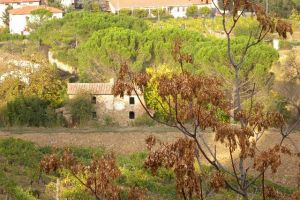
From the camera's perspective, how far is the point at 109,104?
26125mm

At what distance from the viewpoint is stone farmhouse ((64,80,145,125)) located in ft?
84.7

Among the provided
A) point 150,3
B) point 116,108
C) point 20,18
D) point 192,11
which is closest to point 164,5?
point 150,3

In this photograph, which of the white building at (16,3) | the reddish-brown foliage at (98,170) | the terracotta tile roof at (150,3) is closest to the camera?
the reddish-brown foliage at (98,170)

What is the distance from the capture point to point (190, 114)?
4.95m

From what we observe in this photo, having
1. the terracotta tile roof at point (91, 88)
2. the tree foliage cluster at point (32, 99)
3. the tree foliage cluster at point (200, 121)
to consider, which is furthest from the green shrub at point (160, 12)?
the tree foliage cluster at point (200, 121)

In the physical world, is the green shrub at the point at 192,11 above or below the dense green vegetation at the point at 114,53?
above

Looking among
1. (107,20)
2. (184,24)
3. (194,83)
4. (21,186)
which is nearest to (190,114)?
(194,83)

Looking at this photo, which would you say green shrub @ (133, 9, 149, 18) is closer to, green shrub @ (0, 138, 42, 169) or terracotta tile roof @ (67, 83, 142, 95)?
terracotta tile roof @ (67, 83, 142, 95)

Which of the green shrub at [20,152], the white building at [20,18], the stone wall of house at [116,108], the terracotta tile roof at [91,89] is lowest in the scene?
the stone wall of house at [116,108]

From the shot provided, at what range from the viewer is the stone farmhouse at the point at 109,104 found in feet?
84.7

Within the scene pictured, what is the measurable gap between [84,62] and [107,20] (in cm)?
973

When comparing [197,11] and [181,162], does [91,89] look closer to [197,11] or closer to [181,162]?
[181,162]

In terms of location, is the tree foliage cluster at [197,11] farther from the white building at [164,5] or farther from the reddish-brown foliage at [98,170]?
the reddish-brown foliage at [98,170]

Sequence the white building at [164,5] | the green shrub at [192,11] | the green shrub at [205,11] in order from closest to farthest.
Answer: the green shrub at [205,11] → the green shrub at [192,11] → the white building at [164,5]
